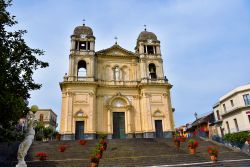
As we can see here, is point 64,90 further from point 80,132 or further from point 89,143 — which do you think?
point 89,143

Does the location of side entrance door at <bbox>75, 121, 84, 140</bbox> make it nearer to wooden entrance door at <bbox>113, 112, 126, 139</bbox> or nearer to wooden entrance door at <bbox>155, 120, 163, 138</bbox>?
wooden entrance door at <bbox>113, 112, 126, 139</bbox>

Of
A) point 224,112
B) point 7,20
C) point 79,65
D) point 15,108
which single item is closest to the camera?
point 15,108

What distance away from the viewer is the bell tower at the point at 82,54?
84.0ft

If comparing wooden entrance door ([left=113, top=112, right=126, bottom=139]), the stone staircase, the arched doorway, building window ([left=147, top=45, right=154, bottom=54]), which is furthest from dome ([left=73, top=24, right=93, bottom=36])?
the stone staircase

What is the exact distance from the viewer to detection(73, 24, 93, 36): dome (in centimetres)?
→ 2795

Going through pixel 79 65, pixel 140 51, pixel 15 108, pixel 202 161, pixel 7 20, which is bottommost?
pixel 202 161

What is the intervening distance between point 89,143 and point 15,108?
34.0ft

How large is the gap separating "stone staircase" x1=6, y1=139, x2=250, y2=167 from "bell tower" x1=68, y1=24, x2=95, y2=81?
9325 millimetres

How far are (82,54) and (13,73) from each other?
1687cm

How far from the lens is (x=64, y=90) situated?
25.0 meters

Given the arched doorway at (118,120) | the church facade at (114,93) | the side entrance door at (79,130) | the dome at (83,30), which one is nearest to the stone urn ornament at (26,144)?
the church facade at (114,93)

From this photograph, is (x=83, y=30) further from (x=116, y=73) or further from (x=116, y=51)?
(x=116, y=73)

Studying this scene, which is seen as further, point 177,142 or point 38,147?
point 177,142

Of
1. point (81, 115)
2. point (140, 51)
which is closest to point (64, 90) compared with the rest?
point (81, 115)
